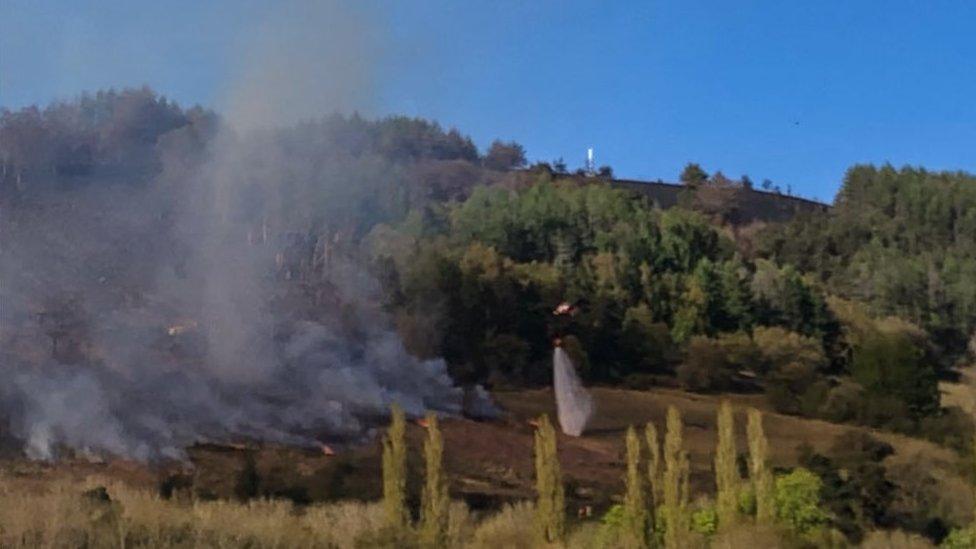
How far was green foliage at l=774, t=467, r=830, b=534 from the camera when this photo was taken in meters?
18.8

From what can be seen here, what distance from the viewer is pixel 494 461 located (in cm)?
2523

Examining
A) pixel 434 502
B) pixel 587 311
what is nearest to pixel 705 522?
pixel 434 502

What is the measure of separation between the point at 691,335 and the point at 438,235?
9.45 m

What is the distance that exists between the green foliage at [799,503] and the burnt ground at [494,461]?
4.12 meters

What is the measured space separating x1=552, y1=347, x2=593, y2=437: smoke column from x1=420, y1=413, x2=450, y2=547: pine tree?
10848mm

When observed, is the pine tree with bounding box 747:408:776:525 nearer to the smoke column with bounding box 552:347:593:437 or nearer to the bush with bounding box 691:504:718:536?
the bush with bounding box 691:504:718:536

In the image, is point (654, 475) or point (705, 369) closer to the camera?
point (654, 475)

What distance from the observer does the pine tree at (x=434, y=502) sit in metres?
17.5

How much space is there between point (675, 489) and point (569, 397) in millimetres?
13249

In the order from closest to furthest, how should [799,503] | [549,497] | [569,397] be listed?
1. [549,497]
2. [799,503]
3. [569,397]

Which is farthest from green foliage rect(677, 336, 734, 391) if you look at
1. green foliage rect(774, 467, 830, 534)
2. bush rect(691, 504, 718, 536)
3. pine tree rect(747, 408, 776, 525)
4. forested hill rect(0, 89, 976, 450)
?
pine tree rect(747, 408, 776, 525)

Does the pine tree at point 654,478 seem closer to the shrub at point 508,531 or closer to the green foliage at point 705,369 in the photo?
the shrub at point 508,531

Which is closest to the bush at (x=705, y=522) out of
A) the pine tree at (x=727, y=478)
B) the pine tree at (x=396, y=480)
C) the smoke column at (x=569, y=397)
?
the pine tree at (x=727, y=478)

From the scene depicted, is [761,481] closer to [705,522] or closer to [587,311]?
[705,522]
